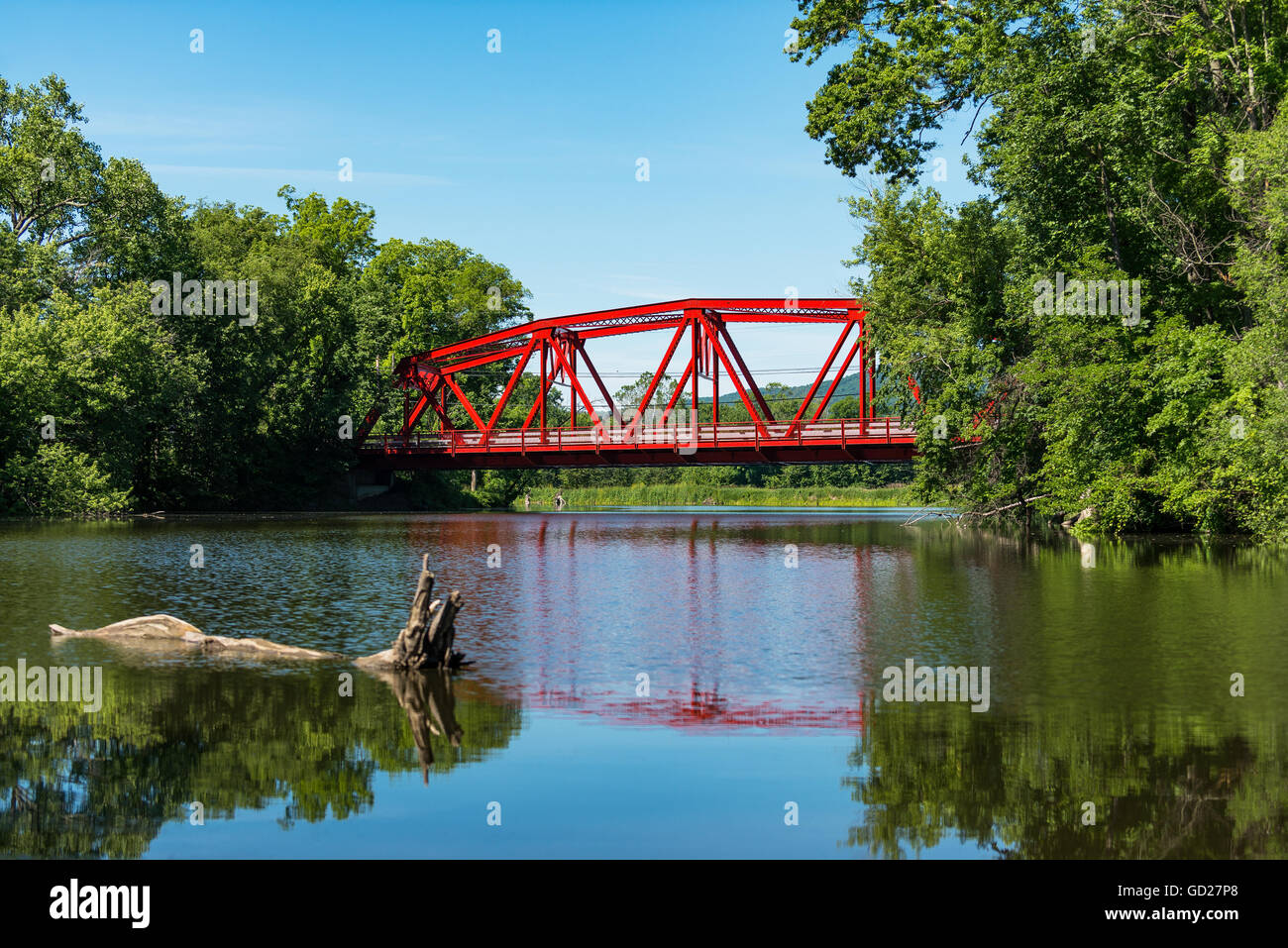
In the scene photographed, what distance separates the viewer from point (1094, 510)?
41531 mm

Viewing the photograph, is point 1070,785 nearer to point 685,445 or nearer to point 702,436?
point 685,445

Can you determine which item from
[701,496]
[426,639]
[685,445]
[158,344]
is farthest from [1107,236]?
[701,496]

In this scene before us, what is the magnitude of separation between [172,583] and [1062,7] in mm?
35794

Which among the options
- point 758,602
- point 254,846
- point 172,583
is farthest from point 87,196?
point 254,846

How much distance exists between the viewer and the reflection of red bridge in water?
12.6 m

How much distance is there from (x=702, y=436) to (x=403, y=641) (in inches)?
2077

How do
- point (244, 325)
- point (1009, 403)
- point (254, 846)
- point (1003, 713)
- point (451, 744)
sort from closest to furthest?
point (254, 846)
point (451, 744)
point (1003, 713)
point (1009, 403)
point (244, 325)

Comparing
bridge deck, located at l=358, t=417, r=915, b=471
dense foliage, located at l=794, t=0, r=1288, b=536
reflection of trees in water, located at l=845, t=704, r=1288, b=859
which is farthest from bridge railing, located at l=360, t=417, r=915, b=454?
reflection of trees in water, located at l=845, t=704, r=1288, b=859

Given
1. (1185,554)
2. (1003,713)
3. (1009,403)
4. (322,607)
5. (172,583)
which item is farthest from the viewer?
(1009,403)

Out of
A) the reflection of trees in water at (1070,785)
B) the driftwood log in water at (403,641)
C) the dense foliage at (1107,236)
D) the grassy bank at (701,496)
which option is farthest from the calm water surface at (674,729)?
the grassy bank at (701,496)

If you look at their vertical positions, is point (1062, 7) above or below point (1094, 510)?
above

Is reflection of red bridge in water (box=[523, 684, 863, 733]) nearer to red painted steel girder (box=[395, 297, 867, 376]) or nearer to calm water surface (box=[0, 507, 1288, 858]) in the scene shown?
calm water surface (box=[0, 507, 1288, 858])

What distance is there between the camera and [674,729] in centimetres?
1239
